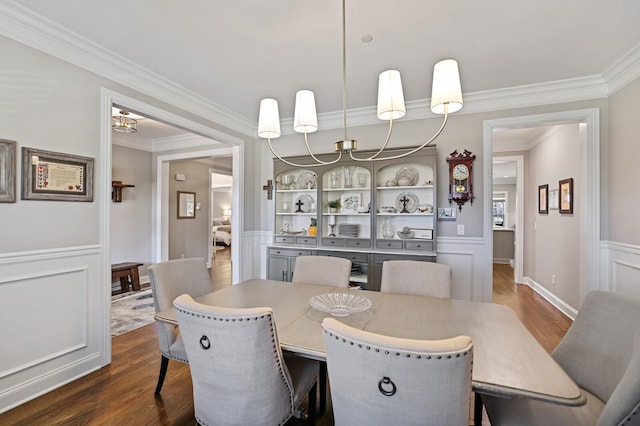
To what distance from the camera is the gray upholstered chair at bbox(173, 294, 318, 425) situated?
3.76 feet

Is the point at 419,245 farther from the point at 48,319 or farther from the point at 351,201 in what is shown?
the point at 48,319

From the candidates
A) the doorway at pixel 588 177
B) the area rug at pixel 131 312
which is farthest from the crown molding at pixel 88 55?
the doorway at pixel 588 177

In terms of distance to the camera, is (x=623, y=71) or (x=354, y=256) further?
(x=354, y=256)

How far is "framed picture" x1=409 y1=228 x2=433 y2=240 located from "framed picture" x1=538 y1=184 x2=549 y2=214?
8.02 feet

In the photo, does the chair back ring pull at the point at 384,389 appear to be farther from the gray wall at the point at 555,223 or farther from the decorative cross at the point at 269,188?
the decorative cross at the point at 269,188

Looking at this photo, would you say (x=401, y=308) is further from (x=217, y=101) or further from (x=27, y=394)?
(x=217, y=101)

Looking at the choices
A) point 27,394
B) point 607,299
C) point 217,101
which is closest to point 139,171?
point 217,101

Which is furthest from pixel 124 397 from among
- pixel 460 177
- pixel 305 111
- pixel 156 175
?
pixel 156 175

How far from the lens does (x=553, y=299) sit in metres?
4.20

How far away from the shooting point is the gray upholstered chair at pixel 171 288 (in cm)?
191

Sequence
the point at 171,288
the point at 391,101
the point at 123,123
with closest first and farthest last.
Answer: the point at 391,101, the point at 171,288, the point at 123,123

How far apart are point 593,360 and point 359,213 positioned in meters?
2.60

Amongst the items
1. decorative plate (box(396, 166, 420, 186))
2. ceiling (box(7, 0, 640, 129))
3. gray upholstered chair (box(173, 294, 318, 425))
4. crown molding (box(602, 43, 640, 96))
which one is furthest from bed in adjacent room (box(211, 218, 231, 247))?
crown molding (box(602, 43, 640, 96))

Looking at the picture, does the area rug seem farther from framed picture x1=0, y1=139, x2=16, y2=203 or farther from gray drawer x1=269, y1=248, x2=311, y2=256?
framed picture x1=0, y1=139, x2=16, y2=203
